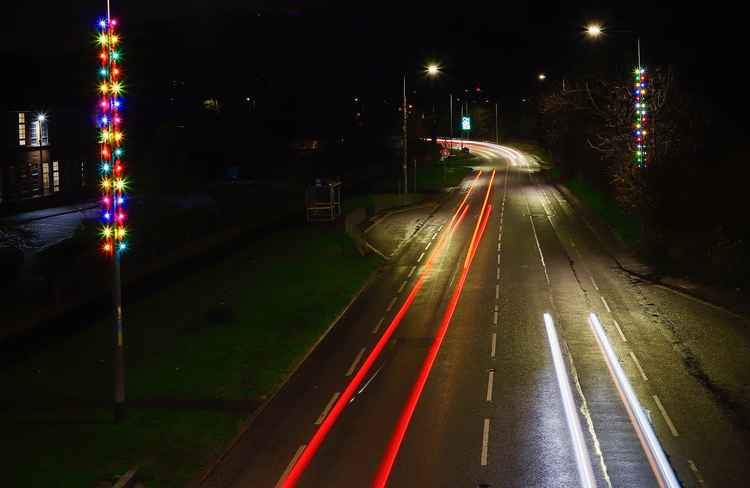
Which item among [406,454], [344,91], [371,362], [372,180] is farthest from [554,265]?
[344,91]

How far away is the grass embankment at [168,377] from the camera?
15.4 meters

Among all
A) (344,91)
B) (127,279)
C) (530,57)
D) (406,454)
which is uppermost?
(530,57)

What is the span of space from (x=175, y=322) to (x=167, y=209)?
78.4 ft

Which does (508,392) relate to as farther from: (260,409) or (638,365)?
(260,409)

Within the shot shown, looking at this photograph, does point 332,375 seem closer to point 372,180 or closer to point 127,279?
point 127,279

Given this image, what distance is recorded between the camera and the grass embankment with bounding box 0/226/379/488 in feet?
50.6

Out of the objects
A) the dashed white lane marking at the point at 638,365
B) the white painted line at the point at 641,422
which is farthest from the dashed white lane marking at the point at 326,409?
the dashed white lane marking at the point at 638,365

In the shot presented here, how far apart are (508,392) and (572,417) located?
7.49 ft

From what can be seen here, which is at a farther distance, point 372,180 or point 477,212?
point 372,180

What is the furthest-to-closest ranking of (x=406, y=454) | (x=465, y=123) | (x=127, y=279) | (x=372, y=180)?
(x=465, y=123)
(x=372, y=180)
(x=127, y=279)
(x=406, y=454)

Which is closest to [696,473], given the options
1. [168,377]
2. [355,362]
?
[355,362]

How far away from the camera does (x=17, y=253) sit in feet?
93.9

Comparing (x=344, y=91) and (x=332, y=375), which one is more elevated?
(x=344, y=91)

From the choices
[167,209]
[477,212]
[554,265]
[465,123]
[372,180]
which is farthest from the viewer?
[465,123]
